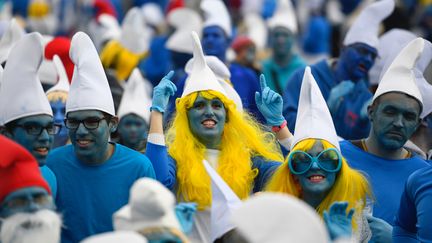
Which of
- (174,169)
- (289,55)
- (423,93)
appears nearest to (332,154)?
(174,169)

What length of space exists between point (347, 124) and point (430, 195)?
2.95 metres

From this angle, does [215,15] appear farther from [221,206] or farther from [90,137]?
[221,206]

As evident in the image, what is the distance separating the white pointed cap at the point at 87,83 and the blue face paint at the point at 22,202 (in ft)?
4.84

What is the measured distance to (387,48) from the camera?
1178 cm

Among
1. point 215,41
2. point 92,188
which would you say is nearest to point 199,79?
point 92,188

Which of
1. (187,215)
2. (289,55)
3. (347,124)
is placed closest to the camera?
(187,215)

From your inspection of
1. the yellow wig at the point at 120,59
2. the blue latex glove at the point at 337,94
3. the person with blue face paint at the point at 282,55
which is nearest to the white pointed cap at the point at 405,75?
the blue latex glove at the point at 337,94

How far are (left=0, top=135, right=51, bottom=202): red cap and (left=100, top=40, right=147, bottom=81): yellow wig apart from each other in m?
5.89

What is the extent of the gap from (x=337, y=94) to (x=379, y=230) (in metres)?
2.75

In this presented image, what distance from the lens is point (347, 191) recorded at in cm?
784

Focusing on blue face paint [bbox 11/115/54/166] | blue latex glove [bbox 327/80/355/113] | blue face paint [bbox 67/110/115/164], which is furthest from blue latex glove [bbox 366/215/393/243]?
blue latex glove [bbox 327/80/355/113]

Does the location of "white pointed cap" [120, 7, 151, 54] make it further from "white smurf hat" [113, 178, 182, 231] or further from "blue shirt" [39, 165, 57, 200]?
"white smurf hat" [113, 178, 182, 231]

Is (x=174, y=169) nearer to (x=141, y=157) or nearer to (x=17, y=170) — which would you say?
(x=141, y=157)

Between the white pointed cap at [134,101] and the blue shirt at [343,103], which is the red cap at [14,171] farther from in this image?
the blue shirt at [343,103]
